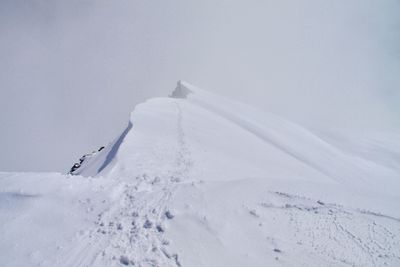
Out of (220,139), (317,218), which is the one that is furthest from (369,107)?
(317,218)

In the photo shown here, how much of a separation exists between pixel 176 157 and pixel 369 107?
64066 millimetres

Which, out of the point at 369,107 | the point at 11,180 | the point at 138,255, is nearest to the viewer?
the point at 138,255

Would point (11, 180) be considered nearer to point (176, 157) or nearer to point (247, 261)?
point (176, 157)

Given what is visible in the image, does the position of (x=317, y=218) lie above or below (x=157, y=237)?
above

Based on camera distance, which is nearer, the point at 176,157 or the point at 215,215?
the point at 215,215

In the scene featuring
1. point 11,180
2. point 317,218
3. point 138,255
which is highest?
point 317,218

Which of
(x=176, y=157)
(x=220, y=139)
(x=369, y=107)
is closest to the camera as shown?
(x=176, y=157)

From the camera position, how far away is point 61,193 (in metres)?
4.95

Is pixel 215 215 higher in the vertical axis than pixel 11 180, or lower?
higher

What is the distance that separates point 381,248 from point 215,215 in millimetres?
2515

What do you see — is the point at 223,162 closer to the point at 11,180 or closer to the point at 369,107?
the point at 11,180

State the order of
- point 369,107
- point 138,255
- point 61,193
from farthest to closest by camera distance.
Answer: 1. point 369,107
2. point 61,193
3. point 138,255

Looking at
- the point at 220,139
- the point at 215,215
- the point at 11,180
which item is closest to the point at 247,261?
the point at 215,215

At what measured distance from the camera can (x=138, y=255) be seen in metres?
3.83
